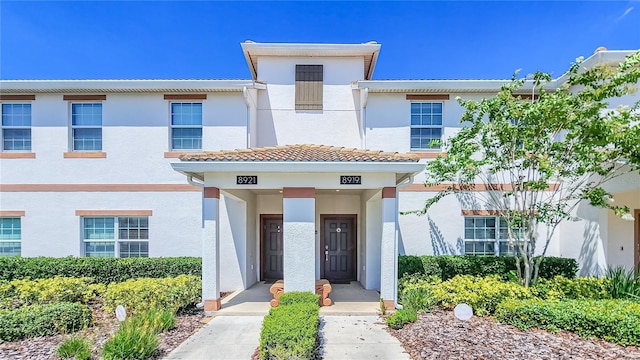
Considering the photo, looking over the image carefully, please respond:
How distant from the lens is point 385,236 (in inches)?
324

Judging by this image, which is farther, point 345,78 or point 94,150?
point 345,78

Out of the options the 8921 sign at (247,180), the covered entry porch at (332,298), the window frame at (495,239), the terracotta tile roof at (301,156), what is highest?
the terracotta tile roof at (301,156)

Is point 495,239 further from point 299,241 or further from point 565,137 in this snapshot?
point 299,241

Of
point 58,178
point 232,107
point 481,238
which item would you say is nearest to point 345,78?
point 232,107

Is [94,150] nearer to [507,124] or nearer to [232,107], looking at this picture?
[232,107]

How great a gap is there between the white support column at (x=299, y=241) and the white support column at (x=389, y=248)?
5.91ft

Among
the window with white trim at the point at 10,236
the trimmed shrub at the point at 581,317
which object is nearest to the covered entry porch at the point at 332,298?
the trimmed shrub at the point at 581,317

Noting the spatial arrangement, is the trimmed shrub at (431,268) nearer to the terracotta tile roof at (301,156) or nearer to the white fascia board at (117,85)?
the terracotta tile roof at (301,156)

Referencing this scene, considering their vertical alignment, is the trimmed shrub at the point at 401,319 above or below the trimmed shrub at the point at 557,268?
below

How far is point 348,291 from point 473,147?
19.0 ft

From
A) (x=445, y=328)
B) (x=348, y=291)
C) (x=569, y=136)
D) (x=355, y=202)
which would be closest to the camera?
(x=445, y=328)

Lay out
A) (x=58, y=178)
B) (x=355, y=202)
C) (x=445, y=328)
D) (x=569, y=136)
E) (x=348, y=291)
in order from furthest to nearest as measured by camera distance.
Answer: (x=355, y=202) < (x=58, y=178) < (x=348, y=291) < (x=569, y=136) < (x=445, y=328)

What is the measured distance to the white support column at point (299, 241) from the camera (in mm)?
8008

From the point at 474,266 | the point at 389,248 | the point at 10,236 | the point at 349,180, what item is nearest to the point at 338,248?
the point at 389,248
